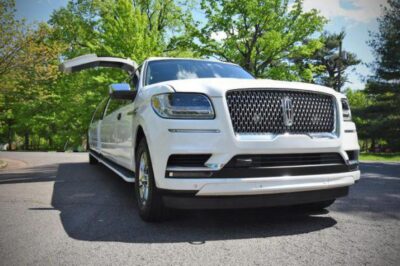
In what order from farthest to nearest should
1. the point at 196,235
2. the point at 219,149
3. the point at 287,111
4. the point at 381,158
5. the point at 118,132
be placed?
1. the point at 381,158
2. the point at 118,132
3. the point at 287,111
4. the point at 196,235
5. the point at 219,149

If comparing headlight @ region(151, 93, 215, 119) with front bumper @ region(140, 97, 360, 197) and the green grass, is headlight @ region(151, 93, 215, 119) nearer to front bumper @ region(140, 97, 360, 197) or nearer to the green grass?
front bumper @ region(140, 97, 360, 197)

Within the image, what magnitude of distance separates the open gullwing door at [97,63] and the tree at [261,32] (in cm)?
1523

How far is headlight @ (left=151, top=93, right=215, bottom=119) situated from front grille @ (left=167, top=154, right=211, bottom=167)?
35cm

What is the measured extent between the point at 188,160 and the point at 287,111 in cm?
108

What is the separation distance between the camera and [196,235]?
3324mm

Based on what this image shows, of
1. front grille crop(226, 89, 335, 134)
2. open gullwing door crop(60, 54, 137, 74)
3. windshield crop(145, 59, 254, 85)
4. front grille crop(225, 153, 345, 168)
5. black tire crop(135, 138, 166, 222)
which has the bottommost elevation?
black tire crop(135, 138, 166, 222)

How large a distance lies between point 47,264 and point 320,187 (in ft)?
7.96

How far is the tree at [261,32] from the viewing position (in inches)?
880

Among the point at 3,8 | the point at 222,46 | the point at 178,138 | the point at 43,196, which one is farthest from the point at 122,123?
the point at 222,46

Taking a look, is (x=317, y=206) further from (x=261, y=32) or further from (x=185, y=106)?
(x=261, y=32)

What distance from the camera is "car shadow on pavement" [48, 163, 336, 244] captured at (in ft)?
10.8

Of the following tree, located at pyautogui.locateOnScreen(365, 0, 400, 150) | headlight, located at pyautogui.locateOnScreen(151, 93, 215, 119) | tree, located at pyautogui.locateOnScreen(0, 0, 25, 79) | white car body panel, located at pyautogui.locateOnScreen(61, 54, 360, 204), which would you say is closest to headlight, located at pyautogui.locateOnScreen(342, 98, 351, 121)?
white car body panel, located at pyautogui.locateOnScreen(61, 54, 360, 204)

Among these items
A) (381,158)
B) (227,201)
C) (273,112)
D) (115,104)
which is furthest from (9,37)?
(381,158)

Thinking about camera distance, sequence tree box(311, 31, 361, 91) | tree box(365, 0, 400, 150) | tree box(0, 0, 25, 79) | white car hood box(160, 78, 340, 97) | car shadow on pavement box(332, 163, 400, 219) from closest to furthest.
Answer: white car hood box(160, 78, 340, 97)
car shadow on pavement box(332, 163, 400, 219)
tree box(0, 0, 25, 79)
tree box(365, 0, 400, 150)
tree box(311, 31, 361, 91)
